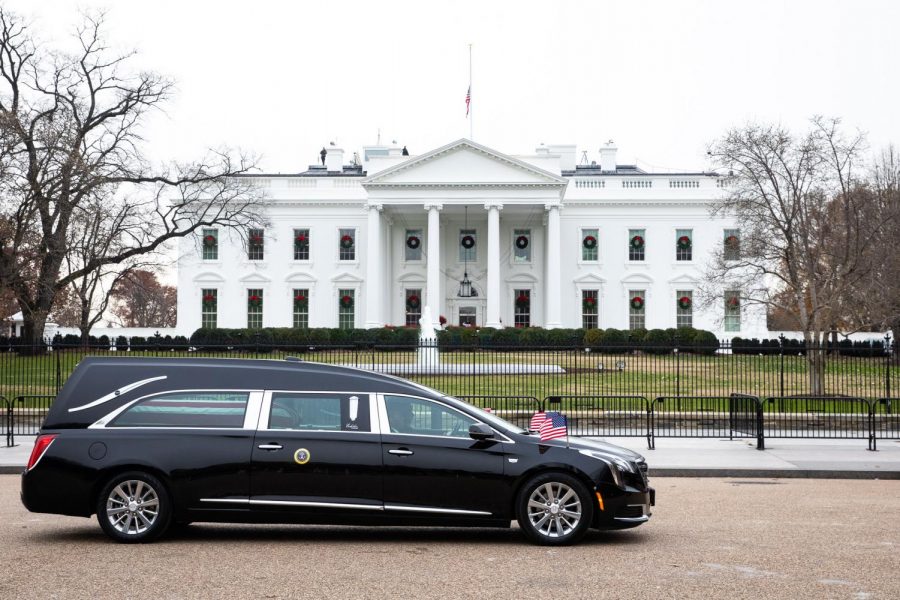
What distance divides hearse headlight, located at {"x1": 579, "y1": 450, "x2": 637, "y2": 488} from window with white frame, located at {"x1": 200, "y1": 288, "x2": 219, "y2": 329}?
58.8m

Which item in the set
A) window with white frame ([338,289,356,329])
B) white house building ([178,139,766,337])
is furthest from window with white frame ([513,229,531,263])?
window with white frame ([338,289,356,329])

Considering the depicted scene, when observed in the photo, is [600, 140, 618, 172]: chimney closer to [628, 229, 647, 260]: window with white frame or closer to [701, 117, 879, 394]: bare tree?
[628, 229, 647, 260]: window with white frame

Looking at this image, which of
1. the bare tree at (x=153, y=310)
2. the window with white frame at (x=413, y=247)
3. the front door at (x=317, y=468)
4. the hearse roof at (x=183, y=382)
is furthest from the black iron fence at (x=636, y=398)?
the bare tree at (x=153, y=310)

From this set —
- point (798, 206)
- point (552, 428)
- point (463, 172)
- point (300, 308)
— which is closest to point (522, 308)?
point (463, 172)

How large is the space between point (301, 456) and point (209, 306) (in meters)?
58.5

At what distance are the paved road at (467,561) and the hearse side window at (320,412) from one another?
1.08 metres

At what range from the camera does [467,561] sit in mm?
7949

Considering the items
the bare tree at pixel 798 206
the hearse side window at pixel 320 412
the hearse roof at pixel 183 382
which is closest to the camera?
the hearse side window at pixel 320 412

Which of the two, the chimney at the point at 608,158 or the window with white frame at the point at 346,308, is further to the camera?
the chimney at the point at 608,158

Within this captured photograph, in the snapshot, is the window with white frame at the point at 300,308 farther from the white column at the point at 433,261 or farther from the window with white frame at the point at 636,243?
the window with white frame at the point at 636,243

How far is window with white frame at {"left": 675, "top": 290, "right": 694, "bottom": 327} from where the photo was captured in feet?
209

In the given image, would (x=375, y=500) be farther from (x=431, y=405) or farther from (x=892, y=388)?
(x=892, y=388)

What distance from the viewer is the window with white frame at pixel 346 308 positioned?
64.4m

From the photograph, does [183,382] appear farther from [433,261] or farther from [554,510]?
[433,261]
